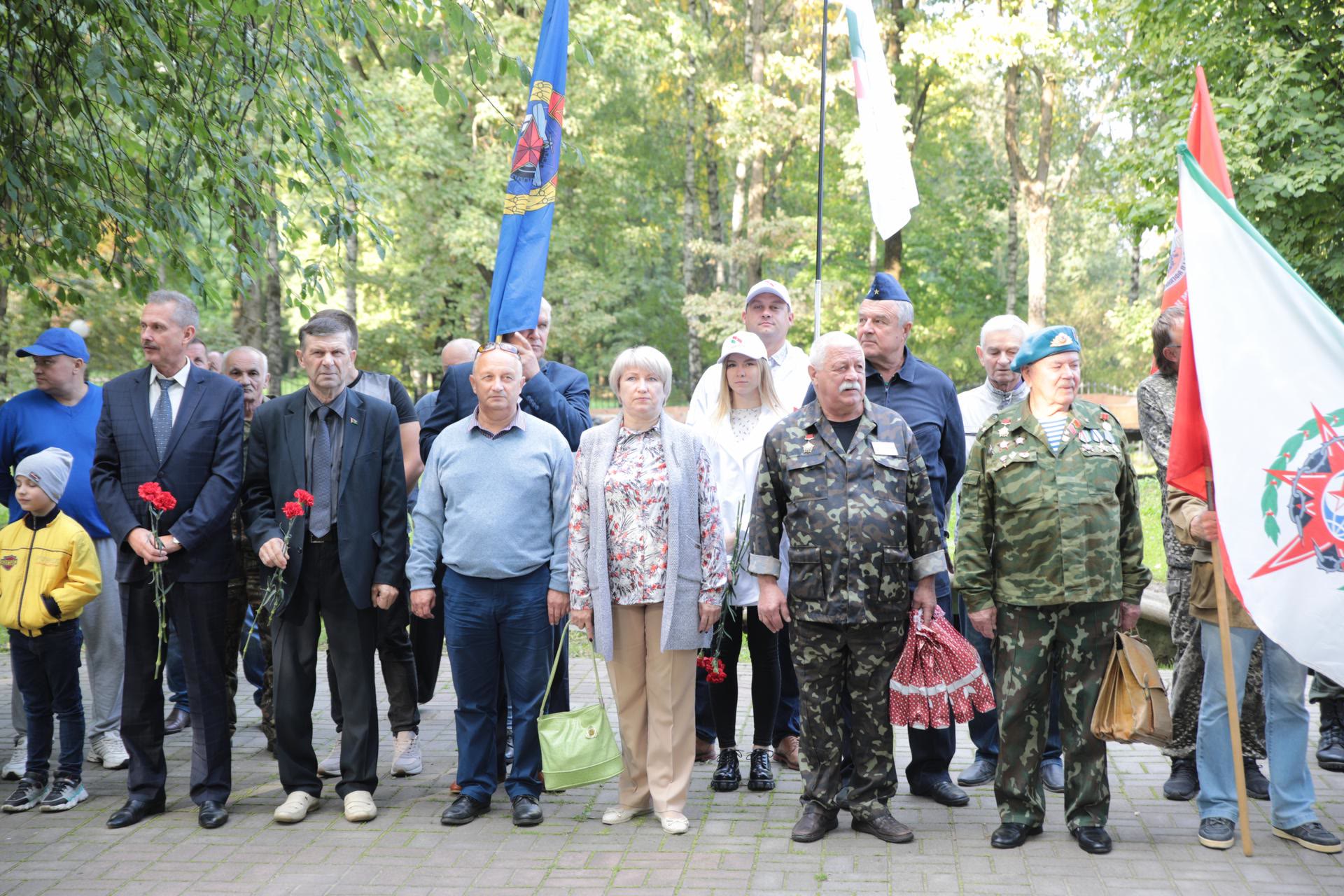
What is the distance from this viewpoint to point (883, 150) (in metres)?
6.93

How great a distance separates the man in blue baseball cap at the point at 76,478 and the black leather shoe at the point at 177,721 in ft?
1.67

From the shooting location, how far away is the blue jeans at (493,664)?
508 cm

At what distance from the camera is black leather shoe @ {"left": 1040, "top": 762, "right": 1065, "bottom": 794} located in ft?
17.5

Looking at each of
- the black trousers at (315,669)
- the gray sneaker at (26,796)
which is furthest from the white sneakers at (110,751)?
the black trousers at (315,669)

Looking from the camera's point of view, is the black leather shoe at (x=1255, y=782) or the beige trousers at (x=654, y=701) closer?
the beige trousers at (x=654, y=701)

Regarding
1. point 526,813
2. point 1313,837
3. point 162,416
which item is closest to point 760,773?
point 526,813

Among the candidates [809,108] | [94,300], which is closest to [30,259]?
[94,300]

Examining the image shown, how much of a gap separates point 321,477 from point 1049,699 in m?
3.34

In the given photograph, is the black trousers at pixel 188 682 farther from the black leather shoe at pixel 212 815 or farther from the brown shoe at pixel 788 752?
the brown shoe at pixel 788 752

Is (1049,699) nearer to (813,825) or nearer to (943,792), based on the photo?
(943,792)

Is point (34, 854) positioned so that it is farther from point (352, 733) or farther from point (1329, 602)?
point (1329, 602)

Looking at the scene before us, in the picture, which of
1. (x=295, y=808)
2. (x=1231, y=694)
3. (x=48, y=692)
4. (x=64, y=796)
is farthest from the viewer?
(x=48, y=692)

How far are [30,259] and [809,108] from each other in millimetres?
19206

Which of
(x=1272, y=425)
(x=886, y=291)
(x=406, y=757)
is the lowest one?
(x=406, y=757)
